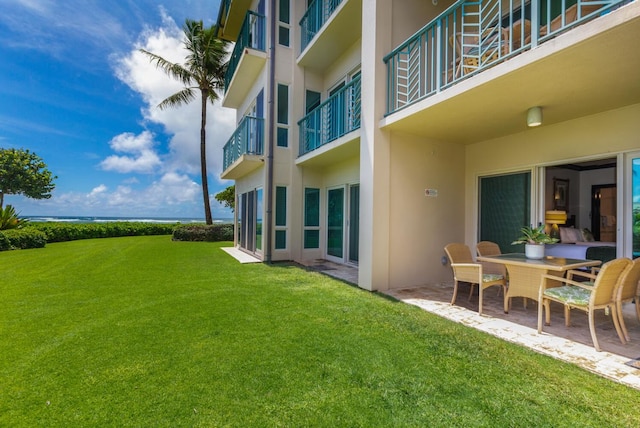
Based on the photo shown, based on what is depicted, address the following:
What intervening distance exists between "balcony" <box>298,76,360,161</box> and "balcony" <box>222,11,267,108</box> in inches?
104

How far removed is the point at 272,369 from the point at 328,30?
8.02m

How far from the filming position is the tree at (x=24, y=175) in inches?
858

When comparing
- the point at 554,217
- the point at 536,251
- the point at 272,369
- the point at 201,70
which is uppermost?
the point at 201,70

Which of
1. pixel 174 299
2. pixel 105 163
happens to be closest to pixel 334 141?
pixel 174 299

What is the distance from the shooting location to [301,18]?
31.9ft

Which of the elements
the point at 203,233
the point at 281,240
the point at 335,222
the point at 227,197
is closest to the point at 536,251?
the point at 335,222

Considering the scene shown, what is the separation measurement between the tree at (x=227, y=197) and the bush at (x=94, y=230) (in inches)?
165

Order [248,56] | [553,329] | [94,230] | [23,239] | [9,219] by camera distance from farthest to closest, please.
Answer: [94,230]
[9,219]
[23,239]
[248,56]
[553,329]

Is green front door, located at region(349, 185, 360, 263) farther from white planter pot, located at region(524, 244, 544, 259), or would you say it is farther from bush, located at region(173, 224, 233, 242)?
bush, located at region(173, 224, 233, 242)

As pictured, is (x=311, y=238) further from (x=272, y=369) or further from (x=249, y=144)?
(x=272, y=369)

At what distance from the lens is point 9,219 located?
1284cm

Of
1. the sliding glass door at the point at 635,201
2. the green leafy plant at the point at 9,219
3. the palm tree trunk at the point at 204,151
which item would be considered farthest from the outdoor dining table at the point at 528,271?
the green leafy plant at the point at 9,219

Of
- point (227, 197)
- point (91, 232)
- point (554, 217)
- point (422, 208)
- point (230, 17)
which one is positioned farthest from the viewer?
point (227, 197)

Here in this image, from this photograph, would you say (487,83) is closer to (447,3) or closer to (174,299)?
(447,3)
